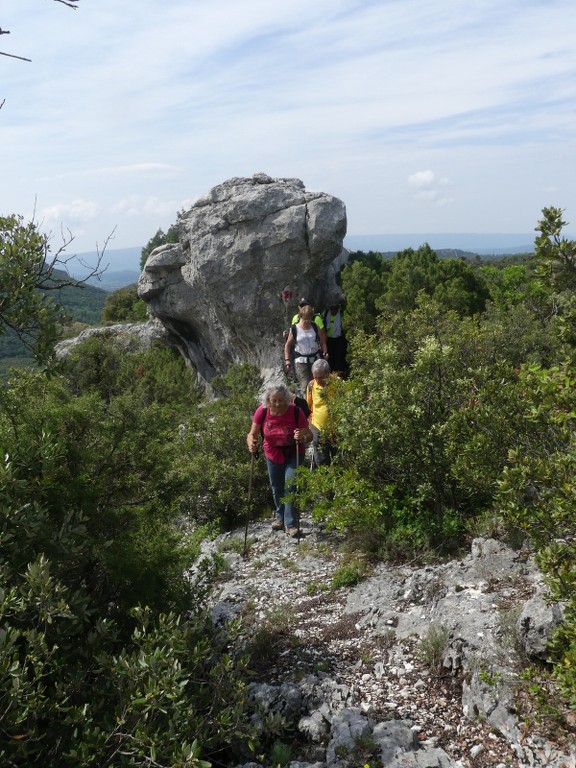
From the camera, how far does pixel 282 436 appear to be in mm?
8852

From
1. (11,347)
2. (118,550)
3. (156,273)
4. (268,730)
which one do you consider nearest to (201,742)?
(268,730)

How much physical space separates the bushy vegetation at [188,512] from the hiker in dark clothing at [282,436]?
21.2 inches

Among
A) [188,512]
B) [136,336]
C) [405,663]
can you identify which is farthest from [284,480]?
[136,336]

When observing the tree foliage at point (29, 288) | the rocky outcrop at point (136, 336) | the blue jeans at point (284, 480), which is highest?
the tree foliage at point (29, 288)

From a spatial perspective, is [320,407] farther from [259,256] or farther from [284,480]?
[259,256]

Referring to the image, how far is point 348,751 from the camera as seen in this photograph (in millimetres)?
4684

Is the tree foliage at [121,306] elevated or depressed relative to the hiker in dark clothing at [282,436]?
elevated

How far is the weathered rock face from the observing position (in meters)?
20.3

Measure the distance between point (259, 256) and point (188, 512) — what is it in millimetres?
11922

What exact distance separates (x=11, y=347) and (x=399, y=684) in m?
85.2

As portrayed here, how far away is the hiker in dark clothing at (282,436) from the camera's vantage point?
28.6 ft

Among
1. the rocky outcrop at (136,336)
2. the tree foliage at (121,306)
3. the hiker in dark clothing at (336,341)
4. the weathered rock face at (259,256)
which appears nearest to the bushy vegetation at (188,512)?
the hiker in dark clothing at (336,341)

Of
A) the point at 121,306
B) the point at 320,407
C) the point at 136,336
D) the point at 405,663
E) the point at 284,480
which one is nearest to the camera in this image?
the point at 405,663

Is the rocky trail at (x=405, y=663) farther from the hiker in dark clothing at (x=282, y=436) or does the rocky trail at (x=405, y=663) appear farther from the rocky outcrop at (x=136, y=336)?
the rocky outcrop at (x=136, y=336)
